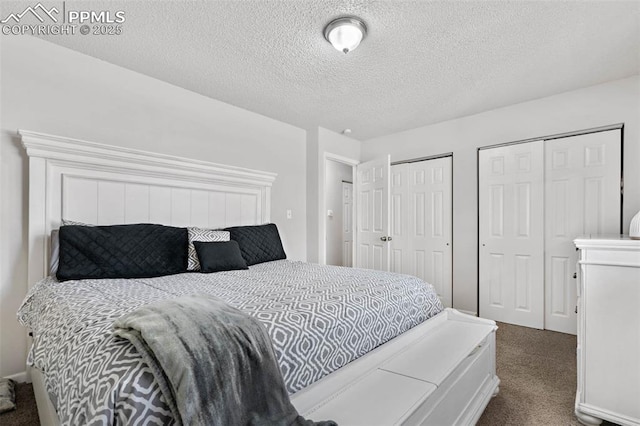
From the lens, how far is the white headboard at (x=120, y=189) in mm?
2027

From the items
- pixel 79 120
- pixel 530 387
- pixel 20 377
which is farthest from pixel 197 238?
pixel 530 387

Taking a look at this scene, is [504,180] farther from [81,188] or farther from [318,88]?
[81,188]

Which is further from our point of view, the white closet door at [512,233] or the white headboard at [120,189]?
the white closet door at [512,233]

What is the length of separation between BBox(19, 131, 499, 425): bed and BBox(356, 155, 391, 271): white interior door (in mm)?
1682

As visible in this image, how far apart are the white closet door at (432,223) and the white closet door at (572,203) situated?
3.30 ft

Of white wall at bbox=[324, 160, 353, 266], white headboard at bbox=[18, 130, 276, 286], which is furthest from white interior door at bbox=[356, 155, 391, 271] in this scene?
white headboard at bbox=[18, 130, 276, 286]

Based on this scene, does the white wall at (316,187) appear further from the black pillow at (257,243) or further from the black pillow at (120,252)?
the black pillow at (120,252)

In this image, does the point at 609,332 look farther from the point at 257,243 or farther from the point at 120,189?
the point at 120,189

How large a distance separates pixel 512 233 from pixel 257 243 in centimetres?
275

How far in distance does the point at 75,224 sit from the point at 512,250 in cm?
400

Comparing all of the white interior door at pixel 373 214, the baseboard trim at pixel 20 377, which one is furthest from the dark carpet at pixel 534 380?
the baseboard trim at pixel 20 377

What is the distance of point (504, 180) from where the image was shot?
3.39 metres

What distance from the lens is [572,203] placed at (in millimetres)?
2988

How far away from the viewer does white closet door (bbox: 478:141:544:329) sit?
125 inches
